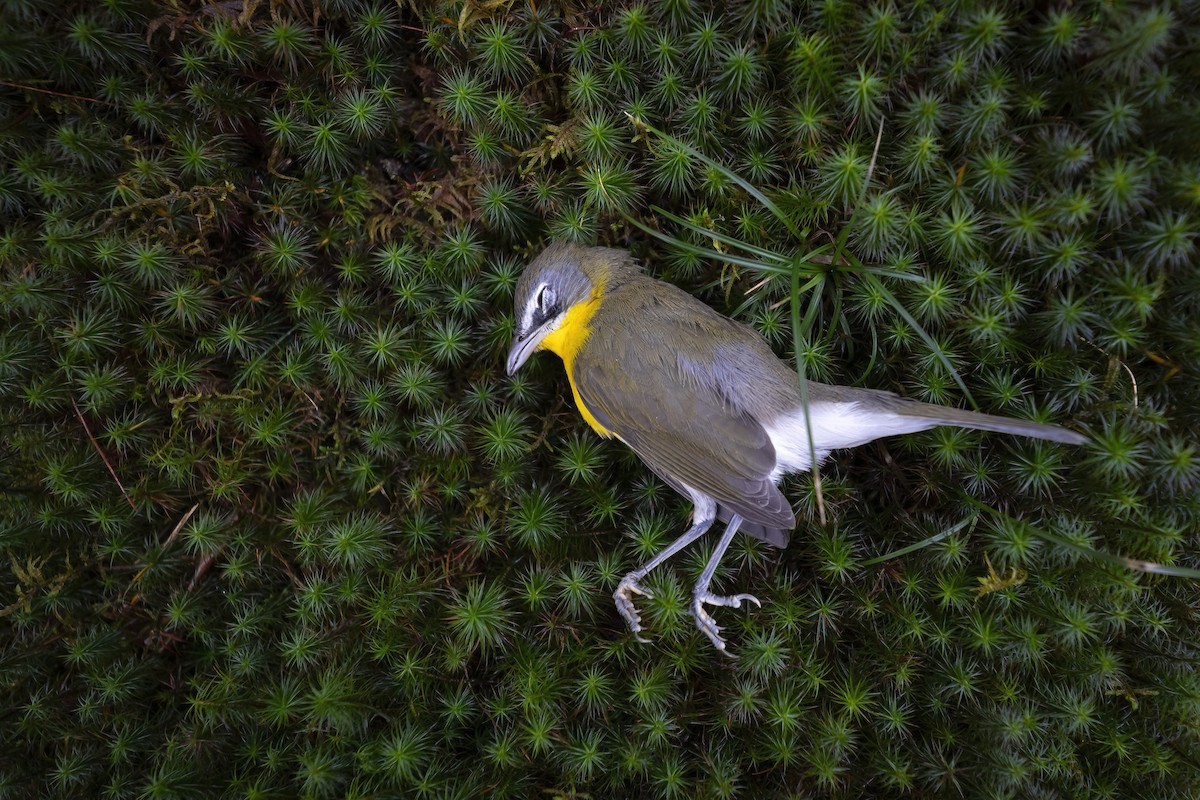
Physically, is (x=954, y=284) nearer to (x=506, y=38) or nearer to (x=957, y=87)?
(x=957, y=87)

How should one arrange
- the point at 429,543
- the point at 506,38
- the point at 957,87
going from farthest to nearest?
the point at 429,543
the point at 506,38
the point at 957,87

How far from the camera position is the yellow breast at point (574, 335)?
245cm

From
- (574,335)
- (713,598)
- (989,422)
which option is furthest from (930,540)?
(574,335)

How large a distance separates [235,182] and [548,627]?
7.49 feet

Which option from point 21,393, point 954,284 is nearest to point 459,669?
point 21,393

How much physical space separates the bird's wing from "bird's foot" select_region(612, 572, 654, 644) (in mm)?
439

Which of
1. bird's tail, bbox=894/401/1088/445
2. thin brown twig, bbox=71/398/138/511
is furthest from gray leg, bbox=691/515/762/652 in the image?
thin brown twig, bbox=71/398/138/511

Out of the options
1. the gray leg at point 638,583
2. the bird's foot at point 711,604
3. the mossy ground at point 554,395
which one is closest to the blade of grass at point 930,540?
the mossy ground at point 554,395

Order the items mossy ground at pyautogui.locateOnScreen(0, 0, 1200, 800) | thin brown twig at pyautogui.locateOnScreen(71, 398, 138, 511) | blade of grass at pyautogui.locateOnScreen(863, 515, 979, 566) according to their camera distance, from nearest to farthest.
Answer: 1. mossy ground at pyautogui.locateOnScreen(0, 0, 1200, 800)
2. blade of grass at pyautogui.locateOnScreen(863, 515, 979, 566)
3. thin brown twig at pyautogui.locateOnScreen(71, 398, 138, 511)

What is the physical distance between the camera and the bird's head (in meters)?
2.36

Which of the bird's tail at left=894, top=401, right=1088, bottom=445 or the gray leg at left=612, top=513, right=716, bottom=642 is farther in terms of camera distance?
the gray leg at left=612, top=513, right=716, bottom=642

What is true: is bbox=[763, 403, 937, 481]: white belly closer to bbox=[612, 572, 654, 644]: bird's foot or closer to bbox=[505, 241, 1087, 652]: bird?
bbox=[505, 241, 1087, 652]: bird

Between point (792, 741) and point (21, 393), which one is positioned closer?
point (792, 741)

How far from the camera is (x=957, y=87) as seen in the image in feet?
6.64
